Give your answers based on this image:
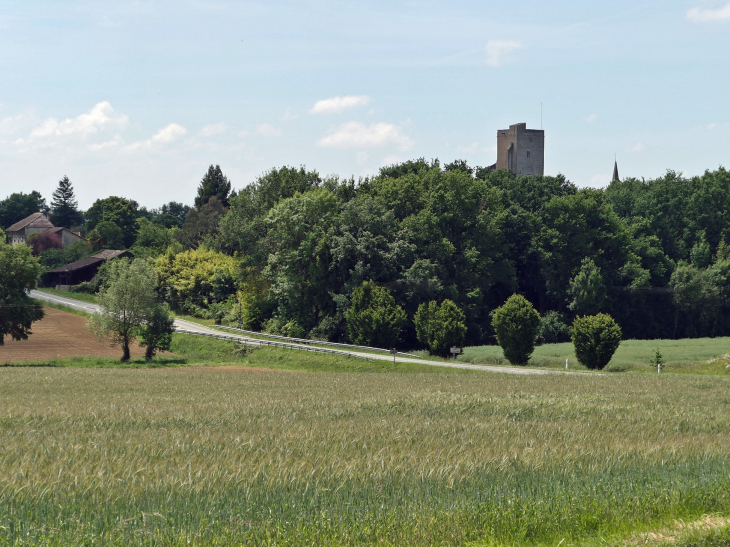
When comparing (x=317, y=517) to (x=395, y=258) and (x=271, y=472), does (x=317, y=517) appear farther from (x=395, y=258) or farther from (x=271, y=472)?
(x=395, y=258)

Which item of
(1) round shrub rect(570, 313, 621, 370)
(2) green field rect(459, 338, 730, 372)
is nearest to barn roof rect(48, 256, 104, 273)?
(2) green field rect(459, 338, 730, 372)

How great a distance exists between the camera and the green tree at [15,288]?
5934 centimetres

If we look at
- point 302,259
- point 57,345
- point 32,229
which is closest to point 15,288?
point 57,345

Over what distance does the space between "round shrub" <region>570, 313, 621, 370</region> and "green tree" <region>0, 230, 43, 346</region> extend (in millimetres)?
45058

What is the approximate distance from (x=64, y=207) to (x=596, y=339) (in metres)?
172

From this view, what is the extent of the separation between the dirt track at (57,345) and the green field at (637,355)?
3427 centimetres

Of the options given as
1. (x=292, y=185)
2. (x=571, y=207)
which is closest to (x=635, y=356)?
(x=571, y=207)

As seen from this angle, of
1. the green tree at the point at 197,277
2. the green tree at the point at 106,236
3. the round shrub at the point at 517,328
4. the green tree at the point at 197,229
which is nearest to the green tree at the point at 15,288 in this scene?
the green tree at the point at 197,277

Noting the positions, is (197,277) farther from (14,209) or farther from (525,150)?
(14,209)

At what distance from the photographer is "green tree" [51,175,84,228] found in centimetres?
18862

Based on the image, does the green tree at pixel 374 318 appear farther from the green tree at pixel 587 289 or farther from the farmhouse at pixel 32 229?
the farmhouse at pixel 32 229

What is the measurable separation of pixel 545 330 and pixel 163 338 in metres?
43.1

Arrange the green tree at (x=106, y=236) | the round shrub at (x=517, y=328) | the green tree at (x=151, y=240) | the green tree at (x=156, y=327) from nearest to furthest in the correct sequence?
1. the round shrub at (x=517, y=328)
2. the green tree at (x=156, y=327)
3. the green tree at (x=151, y=240)
4. the green tree at (x=106, y=236)

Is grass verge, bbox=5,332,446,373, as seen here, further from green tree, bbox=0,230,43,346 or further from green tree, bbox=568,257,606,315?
green tree, bbox=568,257,606,315
